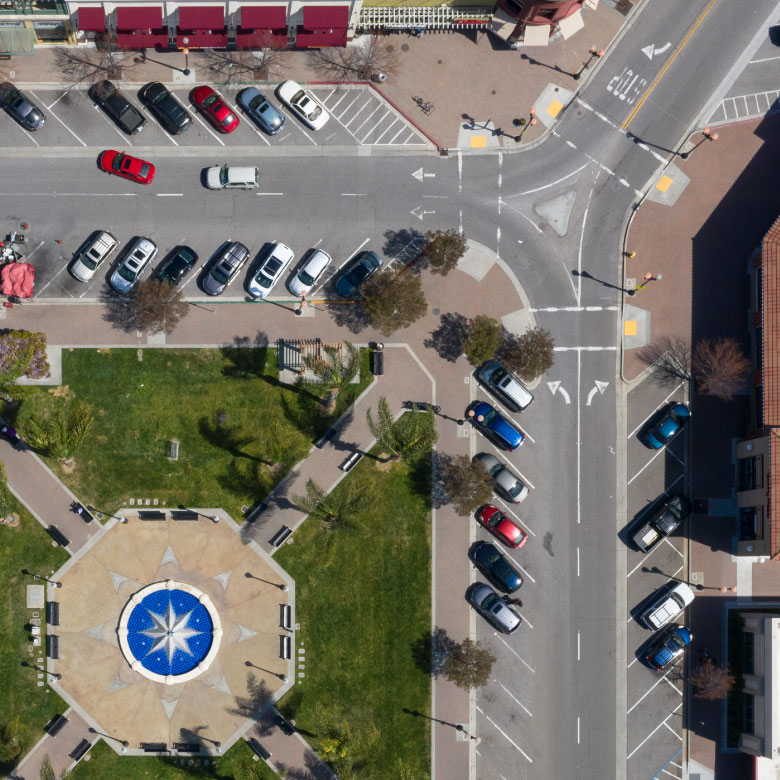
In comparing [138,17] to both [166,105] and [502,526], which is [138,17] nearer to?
[166,105]

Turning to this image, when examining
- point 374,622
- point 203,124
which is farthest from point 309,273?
point 374,622

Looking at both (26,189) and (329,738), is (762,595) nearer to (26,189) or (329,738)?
(329,738)

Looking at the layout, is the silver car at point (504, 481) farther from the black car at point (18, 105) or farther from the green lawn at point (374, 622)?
the black car at point (18, 105)

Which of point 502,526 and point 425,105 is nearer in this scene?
point 502,526

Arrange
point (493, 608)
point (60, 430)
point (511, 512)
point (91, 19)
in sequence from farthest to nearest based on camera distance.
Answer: point (511, 512), point (493, 608), point (91, 19), point (60, 430)

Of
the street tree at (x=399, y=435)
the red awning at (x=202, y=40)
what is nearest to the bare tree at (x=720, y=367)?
the street tree at (x=399, y=435)

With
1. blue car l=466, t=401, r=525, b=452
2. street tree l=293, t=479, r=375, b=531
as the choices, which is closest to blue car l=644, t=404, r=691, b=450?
blue car l=466, t=401, r=525, b=452
